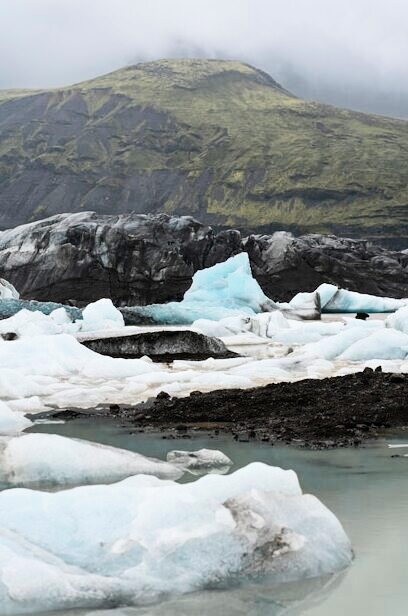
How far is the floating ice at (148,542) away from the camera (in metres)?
5.73

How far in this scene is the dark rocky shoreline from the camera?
1287cm

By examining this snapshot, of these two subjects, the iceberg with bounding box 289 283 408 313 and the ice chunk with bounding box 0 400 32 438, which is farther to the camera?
the iceberg with bounding box 289 283 408 313

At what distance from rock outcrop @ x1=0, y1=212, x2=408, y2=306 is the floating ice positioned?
46.6 metres

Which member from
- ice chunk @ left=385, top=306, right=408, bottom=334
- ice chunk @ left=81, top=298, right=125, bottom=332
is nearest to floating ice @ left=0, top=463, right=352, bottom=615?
ice chunk @ left=385, top=306, right=408, bottom=334

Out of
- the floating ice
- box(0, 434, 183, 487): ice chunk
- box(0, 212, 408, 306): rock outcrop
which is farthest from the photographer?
box(0, 212, 408, 306): rock outcrop

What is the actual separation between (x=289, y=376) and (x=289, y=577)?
14.2 meters

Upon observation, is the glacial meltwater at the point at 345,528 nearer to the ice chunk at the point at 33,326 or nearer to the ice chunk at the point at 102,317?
the ice chunk at the point at 33,326

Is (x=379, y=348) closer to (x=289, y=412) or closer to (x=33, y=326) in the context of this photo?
(x=289, y=412)

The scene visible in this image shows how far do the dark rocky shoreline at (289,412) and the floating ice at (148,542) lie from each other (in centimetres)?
549

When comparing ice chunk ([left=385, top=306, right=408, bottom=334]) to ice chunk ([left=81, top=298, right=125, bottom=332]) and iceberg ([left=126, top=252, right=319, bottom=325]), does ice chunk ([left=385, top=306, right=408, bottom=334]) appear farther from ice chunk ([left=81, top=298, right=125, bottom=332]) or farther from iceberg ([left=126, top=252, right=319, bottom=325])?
iceberg ([left=126, top=252, right=319, bottom=325])

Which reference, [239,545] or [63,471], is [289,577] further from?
[63,471]

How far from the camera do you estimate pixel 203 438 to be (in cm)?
1285

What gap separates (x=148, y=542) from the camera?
616cm

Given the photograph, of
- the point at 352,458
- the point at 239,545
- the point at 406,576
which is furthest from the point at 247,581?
the point at 352,458
